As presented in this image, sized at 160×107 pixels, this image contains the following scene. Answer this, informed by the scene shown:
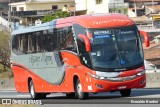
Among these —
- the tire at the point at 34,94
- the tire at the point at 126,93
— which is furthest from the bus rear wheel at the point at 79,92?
the tire at the point at 34,94

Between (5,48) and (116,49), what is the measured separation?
49718 mm

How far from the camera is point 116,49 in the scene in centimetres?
2398

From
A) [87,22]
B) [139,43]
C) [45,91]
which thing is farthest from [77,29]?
[45,91]

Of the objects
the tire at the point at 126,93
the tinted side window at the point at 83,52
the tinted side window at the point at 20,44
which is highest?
the tinted side window at the point at 83,52

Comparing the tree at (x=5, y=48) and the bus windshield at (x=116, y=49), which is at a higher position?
the bus windshield at (x=116, y=49)

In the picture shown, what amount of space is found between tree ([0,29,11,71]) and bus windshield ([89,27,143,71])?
46.3 metres

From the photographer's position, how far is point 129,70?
23938mm

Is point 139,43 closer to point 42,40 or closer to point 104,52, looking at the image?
point 104,52

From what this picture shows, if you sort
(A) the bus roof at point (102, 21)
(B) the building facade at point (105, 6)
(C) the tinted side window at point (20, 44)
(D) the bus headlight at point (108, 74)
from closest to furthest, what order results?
(D) the bus headlight at point (108, 74) → (A) the bus roof at point (102, 21) → (C) the tinted side window at point (20, 44) → (B) the building facade at point (105, 6)

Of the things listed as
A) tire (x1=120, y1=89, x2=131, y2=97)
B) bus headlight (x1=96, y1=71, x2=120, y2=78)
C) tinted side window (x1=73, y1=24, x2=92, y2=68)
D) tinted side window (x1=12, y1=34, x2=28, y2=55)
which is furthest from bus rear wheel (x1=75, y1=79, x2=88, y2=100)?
tinted side window (x1=12, y1=34, x2=28, y2=55)

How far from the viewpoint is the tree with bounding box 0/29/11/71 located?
234ft

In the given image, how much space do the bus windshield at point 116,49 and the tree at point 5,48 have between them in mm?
46337

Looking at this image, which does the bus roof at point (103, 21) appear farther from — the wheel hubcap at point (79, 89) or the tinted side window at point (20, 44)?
the tinted side window at point (20, 44)

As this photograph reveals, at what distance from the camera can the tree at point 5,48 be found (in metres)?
71.4
